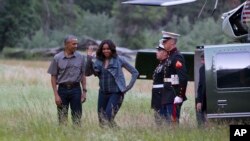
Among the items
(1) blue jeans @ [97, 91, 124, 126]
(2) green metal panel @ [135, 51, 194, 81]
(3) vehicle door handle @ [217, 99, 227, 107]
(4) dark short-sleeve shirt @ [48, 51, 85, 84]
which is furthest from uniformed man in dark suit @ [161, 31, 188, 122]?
(2) green metal panel @ [135, 51, 194, 81]

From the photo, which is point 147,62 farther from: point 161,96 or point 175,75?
point 175,75

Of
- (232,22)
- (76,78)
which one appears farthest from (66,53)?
(232,22)

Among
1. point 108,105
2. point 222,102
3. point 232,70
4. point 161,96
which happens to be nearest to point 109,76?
point 108,105

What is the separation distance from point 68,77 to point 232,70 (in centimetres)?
269

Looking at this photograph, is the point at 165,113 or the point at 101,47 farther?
the point at 101,47

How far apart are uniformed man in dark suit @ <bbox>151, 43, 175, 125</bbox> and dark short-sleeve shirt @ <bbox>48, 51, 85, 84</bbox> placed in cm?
127

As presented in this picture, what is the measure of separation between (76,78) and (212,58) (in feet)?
7.39

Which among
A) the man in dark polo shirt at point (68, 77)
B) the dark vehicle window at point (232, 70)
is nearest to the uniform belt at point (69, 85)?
the man in dark polo shirt at point (68, 77)

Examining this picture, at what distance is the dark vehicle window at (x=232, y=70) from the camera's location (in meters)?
11.3

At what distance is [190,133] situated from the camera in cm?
1032

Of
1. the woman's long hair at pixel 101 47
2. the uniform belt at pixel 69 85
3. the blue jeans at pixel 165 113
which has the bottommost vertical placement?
the blue jeans at pixel 165 113

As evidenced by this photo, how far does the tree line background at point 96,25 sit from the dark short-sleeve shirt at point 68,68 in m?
51.6

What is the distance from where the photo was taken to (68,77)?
11.6 meters

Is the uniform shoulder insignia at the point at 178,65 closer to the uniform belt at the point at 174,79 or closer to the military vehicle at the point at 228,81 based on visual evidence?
the uniform belt at the point at 174,79
